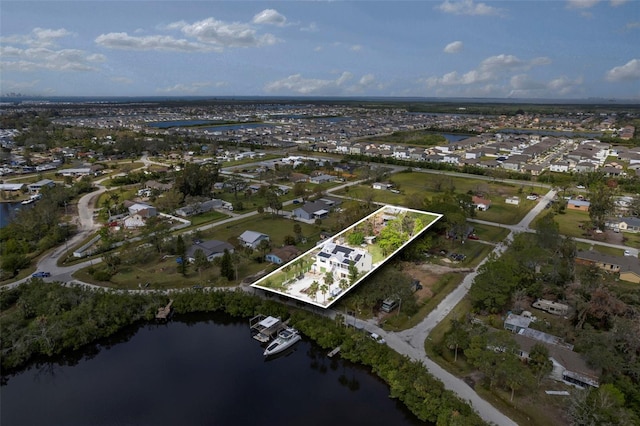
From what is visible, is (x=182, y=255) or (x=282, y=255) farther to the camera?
(x=282, y=255)

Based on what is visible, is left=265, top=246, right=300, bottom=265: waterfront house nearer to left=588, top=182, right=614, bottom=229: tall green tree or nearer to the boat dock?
the boat dock

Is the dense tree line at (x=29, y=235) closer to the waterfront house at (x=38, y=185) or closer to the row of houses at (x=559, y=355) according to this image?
A: the waterfront house at (x=38, y=185)

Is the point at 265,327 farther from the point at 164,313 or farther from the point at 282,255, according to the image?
the point at 282,255

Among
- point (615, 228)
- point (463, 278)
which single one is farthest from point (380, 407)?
point (615, 228)

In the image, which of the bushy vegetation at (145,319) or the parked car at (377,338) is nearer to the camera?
the bushy vegetation at (145,319)

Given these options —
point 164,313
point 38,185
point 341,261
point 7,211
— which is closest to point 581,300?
point 341,261

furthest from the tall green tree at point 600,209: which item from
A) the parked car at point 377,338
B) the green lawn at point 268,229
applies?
the parked car at point 377,338

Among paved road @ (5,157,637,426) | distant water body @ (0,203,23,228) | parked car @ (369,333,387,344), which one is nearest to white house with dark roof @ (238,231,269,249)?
paved road @ (5,157,637,426)
